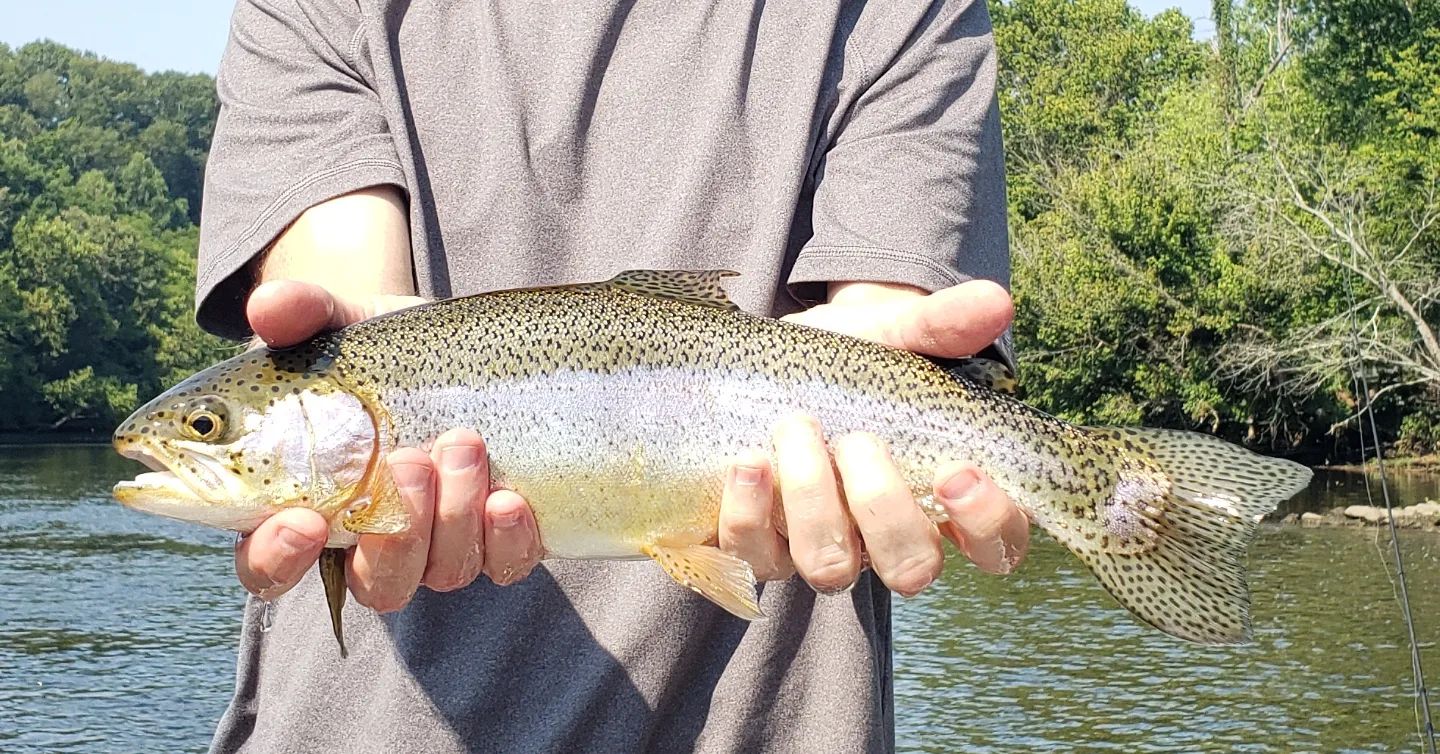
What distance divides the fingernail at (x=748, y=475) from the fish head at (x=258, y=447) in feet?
2.56

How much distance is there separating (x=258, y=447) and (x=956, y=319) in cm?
154

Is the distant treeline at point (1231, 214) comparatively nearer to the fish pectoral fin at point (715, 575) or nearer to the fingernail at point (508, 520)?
the fish pectoral fin at point (715, 575)

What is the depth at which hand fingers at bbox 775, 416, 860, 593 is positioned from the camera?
331 cm

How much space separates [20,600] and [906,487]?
34.1m

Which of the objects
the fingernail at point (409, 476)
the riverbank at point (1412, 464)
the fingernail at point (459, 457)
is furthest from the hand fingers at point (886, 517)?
the riverbank at point (1412, 464)

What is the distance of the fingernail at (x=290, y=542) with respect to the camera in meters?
3.14

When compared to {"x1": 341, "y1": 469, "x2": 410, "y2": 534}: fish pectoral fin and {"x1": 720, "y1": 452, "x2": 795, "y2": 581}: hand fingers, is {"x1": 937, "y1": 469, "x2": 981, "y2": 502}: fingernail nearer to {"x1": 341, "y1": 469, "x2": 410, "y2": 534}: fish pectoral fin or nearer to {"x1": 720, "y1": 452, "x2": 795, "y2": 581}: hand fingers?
{"x1": 720, "y1": 452, "x2": 795, "y2": 581}: hand fingers

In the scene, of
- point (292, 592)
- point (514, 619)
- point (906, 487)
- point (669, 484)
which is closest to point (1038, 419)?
point (906, 487)

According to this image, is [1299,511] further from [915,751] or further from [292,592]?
[292,592]

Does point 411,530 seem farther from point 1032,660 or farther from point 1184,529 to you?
point 1032,660

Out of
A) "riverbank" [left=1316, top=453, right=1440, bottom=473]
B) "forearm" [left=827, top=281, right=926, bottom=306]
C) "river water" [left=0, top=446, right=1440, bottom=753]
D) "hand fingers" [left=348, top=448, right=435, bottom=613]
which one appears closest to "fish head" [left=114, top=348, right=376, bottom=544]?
"hand fingers" [left=348, top=448, right=435, bottom=613]

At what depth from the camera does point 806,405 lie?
347cm

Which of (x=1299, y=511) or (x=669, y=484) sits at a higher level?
(x=669, y=484)

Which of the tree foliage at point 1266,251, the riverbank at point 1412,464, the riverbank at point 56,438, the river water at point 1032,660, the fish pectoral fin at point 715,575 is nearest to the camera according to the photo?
the fish pectoral fin at point 715,575
